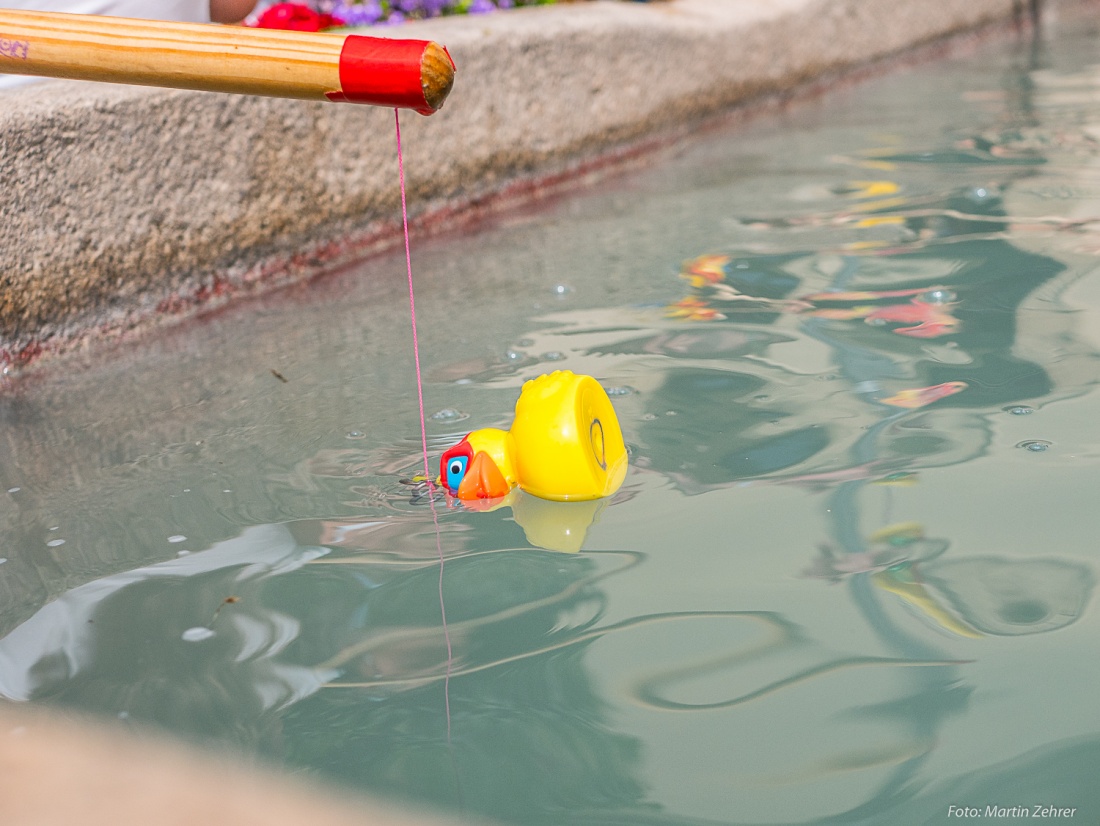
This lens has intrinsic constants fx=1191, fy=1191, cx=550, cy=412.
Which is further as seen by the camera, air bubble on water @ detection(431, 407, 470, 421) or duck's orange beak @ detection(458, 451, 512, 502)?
air bubble on water @ detection(431, 407, 470, 421)

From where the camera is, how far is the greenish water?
1595 millimetres

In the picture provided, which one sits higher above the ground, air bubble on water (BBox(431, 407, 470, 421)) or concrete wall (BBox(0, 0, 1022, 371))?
concrete wall (BBox(0, 0, 1022, 371))

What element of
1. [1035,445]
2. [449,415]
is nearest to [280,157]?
[449,415]

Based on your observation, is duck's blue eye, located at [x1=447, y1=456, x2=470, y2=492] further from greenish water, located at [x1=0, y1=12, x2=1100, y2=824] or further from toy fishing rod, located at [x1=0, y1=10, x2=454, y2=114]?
toy fishing rod, located at [x1=0, y1=10, x2=454, y2=114]

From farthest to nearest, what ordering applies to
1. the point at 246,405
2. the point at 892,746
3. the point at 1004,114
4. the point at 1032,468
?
the point at 1004,114
the point at 246,405
the point at 1032,468
the point at 892,746

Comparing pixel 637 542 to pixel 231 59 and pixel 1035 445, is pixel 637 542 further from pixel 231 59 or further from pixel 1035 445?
pixel 231 59

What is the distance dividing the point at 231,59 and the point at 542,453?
883 mm

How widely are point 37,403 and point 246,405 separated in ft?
1.92

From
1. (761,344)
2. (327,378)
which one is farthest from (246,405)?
(761,344)

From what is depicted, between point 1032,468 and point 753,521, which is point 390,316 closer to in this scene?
point 753,521

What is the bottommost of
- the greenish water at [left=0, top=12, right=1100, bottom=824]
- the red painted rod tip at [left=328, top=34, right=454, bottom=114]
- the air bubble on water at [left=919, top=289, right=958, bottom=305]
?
the greenish water at [left=0, top=12, right=1100, bottom=824]

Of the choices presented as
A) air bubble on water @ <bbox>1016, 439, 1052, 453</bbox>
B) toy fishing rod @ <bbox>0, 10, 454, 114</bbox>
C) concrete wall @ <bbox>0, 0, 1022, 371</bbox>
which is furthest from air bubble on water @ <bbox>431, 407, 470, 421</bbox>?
concrete wall @ <bbox>0, 0, 1022, 371</bbox>

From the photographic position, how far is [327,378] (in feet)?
10.1

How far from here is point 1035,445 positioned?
237 cm
